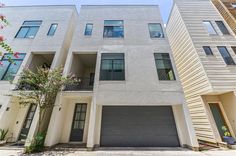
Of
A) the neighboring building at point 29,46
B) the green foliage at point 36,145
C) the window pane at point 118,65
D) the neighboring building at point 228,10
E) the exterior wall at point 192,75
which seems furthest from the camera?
the neighboring building at point 228,10

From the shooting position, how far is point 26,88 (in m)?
7.56

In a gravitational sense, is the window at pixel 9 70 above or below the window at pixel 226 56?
below

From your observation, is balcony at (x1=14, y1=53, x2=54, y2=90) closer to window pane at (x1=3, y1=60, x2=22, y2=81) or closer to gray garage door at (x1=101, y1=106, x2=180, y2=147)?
window pane at (x1=3, y1=60, x2=22, y2=81)

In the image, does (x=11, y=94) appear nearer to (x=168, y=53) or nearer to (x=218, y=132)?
(x=168, y=53)

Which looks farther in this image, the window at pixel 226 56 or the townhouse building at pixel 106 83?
the window at pixel 226 56

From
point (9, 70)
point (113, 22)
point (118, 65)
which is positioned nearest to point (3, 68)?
point (9, 70)

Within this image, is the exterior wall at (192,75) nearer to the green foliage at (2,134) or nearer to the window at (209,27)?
the window at (209,27)

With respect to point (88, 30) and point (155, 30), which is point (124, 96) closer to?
point (155, 30)

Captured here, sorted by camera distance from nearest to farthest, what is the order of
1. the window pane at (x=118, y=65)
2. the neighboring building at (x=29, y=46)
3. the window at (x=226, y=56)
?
1. the neighboring building at (x=29, y=46)
2. the window pane at (x=118, y=65)
3. the window at (x=226, y=56)

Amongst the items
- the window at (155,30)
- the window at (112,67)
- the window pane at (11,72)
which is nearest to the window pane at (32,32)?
the window pane at (11,72)

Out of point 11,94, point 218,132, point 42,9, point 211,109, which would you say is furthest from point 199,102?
point 42,9

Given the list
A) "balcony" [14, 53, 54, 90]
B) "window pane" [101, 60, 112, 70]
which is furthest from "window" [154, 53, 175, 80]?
"balcony" [14, 53, 54, 90]

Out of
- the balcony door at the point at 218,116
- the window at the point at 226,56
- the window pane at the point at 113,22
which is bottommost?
the balcony door at the point at 218,116

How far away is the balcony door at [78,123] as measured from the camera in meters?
7.47
